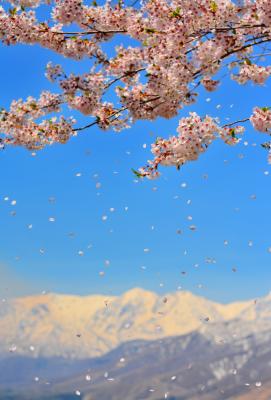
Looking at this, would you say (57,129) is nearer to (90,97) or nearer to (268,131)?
(90,97)

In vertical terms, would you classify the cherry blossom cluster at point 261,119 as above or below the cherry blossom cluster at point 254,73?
below

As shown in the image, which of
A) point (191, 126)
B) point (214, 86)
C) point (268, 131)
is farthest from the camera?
point (214, 86)

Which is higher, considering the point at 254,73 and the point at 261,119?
the point at 254,73

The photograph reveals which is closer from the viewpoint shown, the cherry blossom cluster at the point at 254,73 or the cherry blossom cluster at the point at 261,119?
the cherry blossom cluster at the point at 261,119

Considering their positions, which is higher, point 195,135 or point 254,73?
point 254,73

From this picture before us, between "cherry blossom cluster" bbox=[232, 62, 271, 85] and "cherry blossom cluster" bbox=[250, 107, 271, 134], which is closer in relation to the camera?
"cherry blossom cluster" bbox=[250, 107, 271, 134]

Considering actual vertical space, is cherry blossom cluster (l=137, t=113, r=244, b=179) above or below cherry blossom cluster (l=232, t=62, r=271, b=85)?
below

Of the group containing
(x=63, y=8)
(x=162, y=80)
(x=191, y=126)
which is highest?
(x=63, y=8)

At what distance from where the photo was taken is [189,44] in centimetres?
1183

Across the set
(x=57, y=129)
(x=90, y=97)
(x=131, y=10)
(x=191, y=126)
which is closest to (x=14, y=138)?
(x=57, y=129)

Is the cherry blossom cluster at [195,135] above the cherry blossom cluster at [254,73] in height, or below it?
below

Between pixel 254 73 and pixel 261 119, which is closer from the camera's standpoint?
pixel 261 119

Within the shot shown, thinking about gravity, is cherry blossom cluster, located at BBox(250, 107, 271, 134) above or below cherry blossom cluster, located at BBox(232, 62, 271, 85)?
below

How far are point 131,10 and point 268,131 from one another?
4356 millimetres
